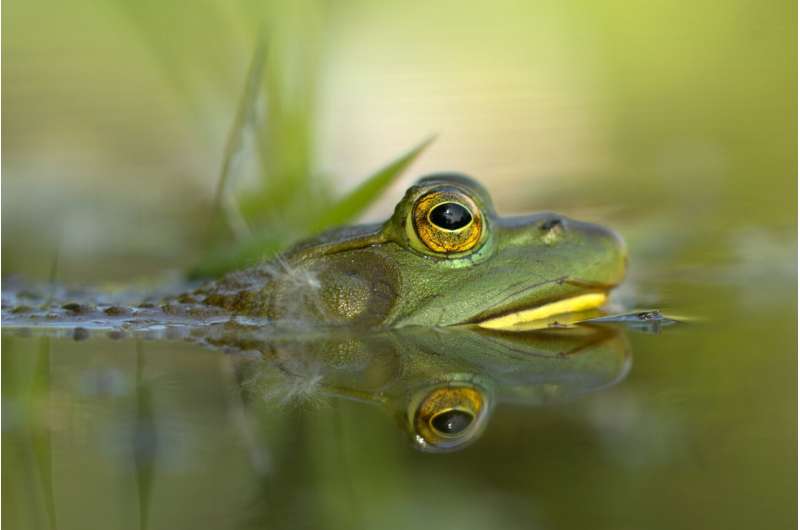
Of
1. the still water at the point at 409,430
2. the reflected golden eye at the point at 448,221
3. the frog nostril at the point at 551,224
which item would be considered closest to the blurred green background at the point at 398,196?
the still water at the point at 409,430

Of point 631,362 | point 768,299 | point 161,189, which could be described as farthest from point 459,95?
point 631,362

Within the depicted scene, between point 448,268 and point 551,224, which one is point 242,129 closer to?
point 448,268

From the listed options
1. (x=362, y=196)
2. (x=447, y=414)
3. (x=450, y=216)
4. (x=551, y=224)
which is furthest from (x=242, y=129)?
(x=447, y=414)

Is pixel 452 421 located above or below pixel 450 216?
below

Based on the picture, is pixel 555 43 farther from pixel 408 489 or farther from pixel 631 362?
pixel 408 489

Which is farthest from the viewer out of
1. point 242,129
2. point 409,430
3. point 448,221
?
point 242,129

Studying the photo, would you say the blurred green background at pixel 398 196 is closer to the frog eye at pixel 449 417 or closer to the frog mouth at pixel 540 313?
the frog eye at pixel 449 417

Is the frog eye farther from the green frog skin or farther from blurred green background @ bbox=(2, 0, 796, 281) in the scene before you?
blurred green background @ bbox=(2, 0, 796, 281)
